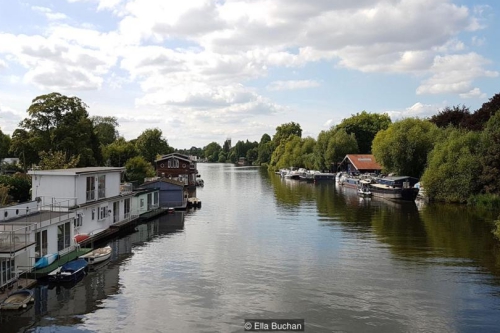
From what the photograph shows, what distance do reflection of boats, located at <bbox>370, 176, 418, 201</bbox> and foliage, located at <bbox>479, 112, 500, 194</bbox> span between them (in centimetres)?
1248

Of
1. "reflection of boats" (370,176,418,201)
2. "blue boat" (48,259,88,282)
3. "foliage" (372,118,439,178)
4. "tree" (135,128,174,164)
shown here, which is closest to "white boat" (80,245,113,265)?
"blue boat" (48,259,88,282)

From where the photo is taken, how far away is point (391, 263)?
103ft

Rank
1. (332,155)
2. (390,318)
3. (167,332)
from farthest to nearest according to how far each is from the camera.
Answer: (332,155), (390,318), (167,332)

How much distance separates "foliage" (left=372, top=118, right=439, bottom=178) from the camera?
79.6m

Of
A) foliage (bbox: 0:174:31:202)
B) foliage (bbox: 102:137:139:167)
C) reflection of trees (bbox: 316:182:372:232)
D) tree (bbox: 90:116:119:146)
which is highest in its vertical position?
tree (bbox: 90:116:119:146)

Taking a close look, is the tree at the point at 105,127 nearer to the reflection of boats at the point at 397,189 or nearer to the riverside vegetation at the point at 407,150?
the riverside vegetation at the point at 407,150

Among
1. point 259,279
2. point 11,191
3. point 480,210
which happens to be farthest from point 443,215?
point 11,191

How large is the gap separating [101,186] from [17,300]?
18538 millimetres

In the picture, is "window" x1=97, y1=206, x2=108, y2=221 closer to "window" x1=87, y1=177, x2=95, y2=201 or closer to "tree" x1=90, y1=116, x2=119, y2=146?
"window" x1=87, y1=177, x2=95, y2=201

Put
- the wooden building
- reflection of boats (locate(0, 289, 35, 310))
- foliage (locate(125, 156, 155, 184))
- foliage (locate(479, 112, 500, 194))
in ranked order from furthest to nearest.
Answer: the wooden building < foliage (locate(125, 156, 155, 184)) < foliage (locate(479, 112, 500, 194)) < reflection of boats (locate(0, 289, 35, 310))

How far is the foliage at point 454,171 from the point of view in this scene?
62.1 m

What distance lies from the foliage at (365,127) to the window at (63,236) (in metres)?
116

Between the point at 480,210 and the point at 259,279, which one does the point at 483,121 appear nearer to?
the point at 480,210

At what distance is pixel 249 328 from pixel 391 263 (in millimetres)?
14368
